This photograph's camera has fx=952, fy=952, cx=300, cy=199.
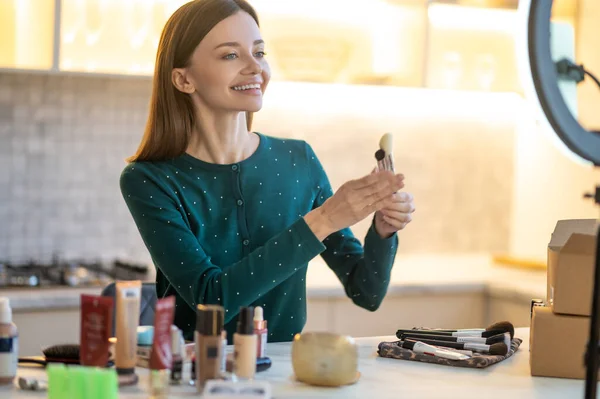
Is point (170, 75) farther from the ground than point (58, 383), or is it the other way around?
point (170, 75)

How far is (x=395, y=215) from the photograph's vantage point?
2.03 metres

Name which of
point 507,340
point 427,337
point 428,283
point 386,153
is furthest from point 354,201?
point 428,283

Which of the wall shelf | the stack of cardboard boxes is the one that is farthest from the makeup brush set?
the wall shelf

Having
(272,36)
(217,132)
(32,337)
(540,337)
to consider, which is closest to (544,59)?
(540,337)

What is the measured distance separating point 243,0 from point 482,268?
223 cm

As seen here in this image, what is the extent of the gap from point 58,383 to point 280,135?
2.73m

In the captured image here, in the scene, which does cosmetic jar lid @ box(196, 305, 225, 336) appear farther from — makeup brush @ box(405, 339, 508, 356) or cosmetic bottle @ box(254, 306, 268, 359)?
makeup brush @ box(405, 339, 508, 356)

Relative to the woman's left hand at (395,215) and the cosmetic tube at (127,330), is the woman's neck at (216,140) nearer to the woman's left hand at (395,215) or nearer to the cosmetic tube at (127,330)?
the woman's left hand at (395,215)

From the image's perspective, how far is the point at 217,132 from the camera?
223 cm

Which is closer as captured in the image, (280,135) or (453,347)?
(453,347)

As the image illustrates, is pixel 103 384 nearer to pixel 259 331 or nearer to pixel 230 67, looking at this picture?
pixel 259 331

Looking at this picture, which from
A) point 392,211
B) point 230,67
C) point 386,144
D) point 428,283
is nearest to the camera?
point 386,144

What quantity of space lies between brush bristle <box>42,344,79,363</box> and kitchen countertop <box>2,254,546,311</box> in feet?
4.35

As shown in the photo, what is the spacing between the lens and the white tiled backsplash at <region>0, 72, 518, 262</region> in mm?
3613
